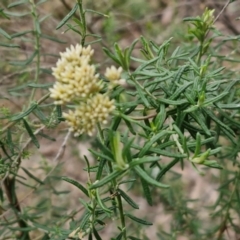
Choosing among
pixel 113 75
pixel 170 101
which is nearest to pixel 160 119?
pixel 170 101

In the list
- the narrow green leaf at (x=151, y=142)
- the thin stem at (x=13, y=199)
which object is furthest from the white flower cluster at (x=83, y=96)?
the thin stem at (x=13, y=199)

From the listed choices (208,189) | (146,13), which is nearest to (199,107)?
(208,189)

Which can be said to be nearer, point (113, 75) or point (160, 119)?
point (113, 75)

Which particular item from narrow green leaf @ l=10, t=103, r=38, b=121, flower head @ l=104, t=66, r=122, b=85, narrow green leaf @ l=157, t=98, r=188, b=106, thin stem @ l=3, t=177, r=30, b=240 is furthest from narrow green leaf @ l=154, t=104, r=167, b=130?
thin stem @ l=3, t=177, r=30, b=240

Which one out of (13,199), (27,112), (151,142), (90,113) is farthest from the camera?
(13,199)

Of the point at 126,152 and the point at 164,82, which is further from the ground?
the point at 164,82

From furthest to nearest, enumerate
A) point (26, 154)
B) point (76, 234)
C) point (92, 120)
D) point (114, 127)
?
point (26, 154), point (76, 234), point (114, 127), point (92, 120)

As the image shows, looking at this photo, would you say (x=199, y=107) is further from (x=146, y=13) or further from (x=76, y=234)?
(x=146, y=13)

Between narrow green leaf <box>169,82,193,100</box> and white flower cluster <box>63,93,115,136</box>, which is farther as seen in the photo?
narrow green leaf <box>169,82,193,100</box>

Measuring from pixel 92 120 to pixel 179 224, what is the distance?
102 centimetres

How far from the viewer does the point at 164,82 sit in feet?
3.23

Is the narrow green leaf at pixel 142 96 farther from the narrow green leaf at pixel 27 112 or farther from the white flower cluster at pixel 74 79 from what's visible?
the narrow green leaf at pixel 27 112

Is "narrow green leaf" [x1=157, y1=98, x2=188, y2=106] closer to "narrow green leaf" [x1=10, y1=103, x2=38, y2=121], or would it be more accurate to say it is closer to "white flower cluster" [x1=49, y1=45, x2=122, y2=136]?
"white flower cluster" [x1=49, y1=45, x2=122, y2=136]

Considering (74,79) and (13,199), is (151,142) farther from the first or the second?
(13,199)
